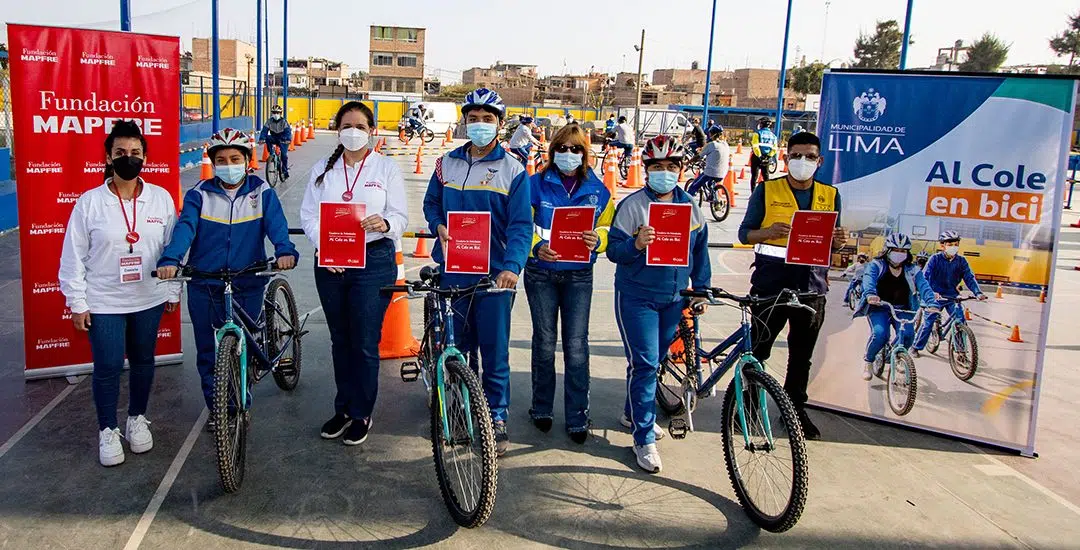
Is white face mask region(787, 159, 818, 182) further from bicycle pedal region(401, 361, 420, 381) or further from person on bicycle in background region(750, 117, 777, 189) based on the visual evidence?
person on bicycle in background region(750, 117, 777, 189)

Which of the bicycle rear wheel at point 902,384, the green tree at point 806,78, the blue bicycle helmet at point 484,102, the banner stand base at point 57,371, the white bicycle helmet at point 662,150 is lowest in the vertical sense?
the banner stand base at point 57,371

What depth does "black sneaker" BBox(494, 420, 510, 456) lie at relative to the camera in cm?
478

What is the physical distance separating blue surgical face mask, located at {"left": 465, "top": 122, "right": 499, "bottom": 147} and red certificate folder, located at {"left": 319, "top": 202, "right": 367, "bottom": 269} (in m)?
0.76

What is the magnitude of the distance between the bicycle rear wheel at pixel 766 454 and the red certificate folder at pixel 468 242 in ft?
4.89

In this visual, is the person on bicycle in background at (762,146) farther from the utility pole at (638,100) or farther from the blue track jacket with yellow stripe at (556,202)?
the utility pole at (638,100)

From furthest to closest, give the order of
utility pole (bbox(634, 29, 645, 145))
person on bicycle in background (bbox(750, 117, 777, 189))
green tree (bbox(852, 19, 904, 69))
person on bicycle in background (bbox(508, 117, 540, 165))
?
green tree (bbox(852, 19, 904, 69))
utility pole (bbox(634, 29, 645, 145))
person on bicycle in background (bbox(750, 117, 777, 189))
person on bicycle in background (bbox(508, 117, 540, 165))

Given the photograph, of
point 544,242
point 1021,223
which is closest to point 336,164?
point 544,242

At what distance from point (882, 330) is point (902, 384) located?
0.37m

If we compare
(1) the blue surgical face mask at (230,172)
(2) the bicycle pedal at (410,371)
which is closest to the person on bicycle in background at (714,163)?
(2) the bicycle pedal at (410,371)

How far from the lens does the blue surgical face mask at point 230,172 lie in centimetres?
466

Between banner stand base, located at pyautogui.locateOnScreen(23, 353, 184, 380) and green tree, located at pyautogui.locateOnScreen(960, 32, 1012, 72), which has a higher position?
green tree, located at pyautogui.locateOnScreen(960, 32, 1012, 72)

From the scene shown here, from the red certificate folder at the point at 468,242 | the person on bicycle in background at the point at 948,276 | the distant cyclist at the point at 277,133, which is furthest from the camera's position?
the distant cyclist at the point at 277,133

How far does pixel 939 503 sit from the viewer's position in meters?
4.39

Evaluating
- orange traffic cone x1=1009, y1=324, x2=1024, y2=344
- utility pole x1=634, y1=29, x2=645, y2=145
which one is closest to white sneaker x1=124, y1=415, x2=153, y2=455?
orange traffic cone x1=1009, y1=324, x2=1024, y2=344
